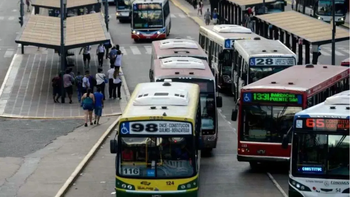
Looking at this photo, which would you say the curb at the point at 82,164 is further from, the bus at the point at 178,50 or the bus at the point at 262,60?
the bus at the point at 262,60

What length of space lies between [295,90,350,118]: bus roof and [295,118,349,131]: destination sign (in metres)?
0.13

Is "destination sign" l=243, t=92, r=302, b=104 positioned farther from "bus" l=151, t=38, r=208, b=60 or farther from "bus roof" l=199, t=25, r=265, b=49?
"bus roof" l=199, t=25, r=265, b=49

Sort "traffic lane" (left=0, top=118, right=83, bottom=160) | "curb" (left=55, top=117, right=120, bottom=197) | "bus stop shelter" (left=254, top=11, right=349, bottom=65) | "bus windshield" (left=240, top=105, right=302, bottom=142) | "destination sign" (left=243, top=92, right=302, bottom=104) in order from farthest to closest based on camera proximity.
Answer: "bus stop shelter" (left=254, top=11, right=349, bottom=65)
"traffic lane" (left=0, top=118, right=83, bottom=160)
"bus windshield" (left=240, top=105, right=302, bottom=142)
"destination sign" (left=243, top=92, right=302, bottom=104)
"curb" (left=55, top=117, right=120, bottom=197)

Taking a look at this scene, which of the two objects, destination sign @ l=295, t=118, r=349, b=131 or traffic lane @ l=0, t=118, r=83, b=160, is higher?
destination sign @ l=295, t=118, r=349, b=131

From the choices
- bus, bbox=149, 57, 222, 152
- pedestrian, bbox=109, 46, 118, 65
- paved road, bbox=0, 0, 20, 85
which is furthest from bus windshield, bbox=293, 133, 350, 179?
paved road, bbox=0, 0, 20, 85

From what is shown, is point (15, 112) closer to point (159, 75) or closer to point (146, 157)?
point (159, 75)

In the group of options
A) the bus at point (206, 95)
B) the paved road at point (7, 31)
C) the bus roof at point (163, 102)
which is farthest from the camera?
the paved road at point (7, 31)

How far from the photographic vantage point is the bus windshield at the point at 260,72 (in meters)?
35.4

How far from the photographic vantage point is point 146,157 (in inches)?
814

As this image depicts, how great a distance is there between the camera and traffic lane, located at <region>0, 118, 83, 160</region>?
29.6 metres

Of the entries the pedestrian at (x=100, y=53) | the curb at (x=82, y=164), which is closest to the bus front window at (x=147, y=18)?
the pedestrian at (x=100, y=53)

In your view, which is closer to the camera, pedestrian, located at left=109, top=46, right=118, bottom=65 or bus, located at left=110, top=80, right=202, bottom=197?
bus, located at left=110, top=80, right=202, bottom=197

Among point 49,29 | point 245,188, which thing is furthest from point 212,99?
point 49,29

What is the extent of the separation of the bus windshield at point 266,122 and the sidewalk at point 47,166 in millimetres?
4997
